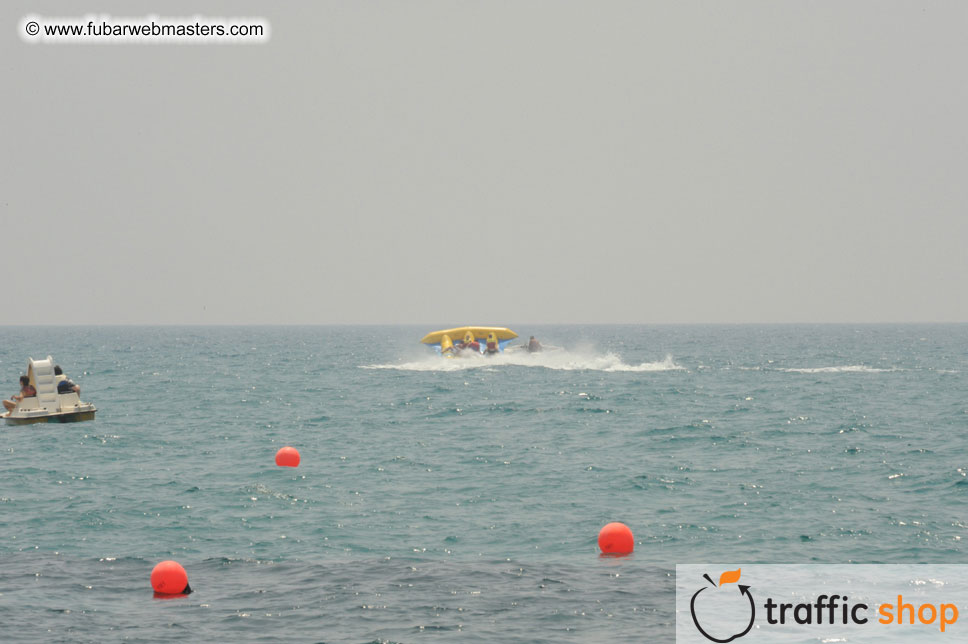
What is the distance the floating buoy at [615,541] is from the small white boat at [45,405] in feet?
80.0

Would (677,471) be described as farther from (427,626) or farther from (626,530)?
(427,626)

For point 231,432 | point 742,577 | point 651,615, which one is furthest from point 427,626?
point 231,432

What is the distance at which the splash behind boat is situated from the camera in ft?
243

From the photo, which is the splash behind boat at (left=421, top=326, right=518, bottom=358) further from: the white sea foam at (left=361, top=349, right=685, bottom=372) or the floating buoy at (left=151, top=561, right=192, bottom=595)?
the floating buoy at (left=151, top=561, right=192, bottom=595)

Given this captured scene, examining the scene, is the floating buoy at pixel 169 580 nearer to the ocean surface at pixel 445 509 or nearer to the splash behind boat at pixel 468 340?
the ocean surface at pixel 445 509

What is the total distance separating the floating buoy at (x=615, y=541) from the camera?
1775cm

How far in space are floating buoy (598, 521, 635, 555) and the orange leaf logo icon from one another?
1.91 m

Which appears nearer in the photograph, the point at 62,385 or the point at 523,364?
the point at 62,385

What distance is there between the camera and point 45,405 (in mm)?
35469

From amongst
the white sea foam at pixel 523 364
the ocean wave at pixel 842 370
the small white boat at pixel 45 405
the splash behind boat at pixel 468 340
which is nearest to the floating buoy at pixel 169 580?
the small white boat at pixel 45 405

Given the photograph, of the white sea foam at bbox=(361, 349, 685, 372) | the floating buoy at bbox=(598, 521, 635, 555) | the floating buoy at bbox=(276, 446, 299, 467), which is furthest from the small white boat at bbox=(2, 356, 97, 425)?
the white sea foam at bbox=(361, 349, 685, 372)

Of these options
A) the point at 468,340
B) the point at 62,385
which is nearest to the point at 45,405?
the point at 62,385

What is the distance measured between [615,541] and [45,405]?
25.3 meters

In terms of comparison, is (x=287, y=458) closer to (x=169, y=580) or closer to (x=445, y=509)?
(x=445, y=509)
